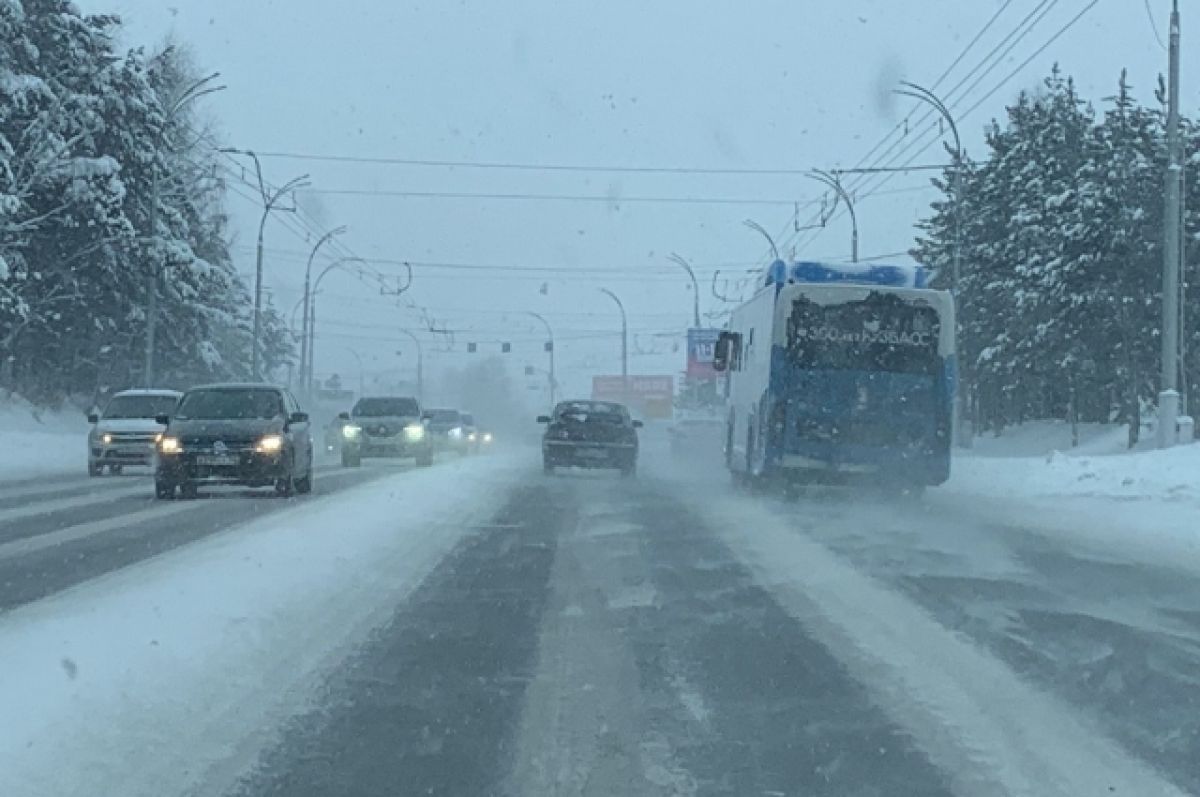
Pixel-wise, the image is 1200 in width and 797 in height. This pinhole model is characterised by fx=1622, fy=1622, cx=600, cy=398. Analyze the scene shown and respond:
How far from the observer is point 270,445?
922 inches

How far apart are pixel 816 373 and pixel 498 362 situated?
148317mm

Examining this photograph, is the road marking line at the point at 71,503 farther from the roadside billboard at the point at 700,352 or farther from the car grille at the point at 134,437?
the roadside billboard at the point at 700,352

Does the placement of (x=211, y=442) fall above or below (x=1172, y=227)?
below

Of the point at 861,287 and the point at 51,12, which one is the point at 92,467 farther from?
the point at 51,12

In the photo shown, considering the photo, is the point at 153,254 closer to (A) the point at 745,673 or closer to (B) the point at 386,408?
(B) the point at 386,408

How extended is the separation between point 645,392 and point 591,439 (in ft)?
299

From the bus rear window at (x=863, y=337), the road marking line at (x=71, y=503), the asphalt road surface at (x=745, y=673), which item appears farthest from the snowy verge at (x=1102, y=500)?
the road marking line at (x=71, y=503)

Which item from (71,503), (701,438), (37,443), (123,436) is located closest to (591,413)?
(123,436)

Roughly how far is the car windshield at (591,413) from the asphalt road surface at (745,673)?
60.2 ft

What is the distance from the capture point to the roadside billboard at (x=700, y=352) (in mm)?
96069

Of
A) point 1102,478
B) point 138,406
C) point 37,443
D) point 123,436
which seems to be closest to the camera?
point 1102,478

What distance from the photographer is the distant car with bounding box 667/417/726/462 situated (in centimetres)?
5047

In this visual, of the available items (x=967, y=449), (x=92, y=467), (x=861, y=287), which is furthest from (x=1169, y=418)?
(x=967, y=449)

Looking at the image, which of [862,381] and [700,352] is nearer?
[862,381]
